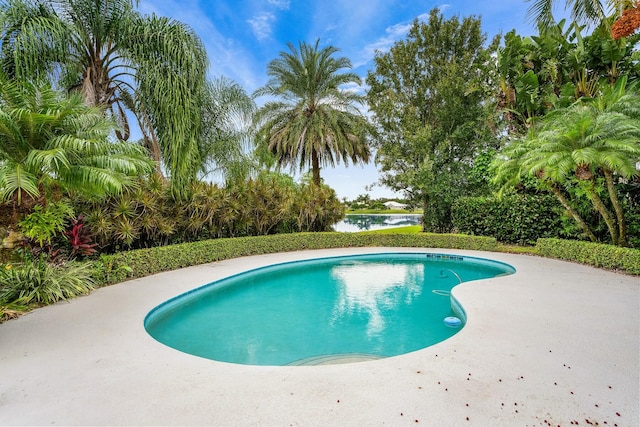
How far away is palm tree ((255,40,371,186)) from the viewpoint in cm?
1509

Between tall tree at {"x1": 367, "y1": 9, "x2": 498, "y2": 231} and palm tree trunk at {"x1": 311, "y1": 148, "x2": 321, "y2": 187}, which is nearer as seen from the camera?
tall tree at {"x1": 367, "y1": 9, "x2": 498, "y2": 231}

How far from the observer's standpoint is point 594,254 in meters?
8.57

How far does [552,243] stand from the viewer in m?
10.3

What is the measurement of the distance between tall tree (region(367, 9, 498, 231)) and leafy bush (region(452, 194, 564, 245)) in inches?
58.9

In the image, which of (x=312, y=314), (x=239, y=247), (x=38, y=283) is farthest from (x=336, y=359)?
(x=239, y=247)

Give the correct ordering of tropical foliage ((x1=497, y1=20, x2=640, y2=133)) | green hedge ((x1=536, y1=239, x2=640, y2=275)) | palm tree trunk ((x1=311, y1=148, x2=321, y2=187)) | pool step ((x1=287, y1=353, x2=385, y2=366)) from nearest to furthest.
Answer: pool step ((x1=287, y1=353, x2=385, y2=366)) → green hedge ((x1=536, y1=239, x2=640, y2=275)) → tropical foliage ((x1=497, y1=20, x2=640, y2=133)) → palm tree trunk ((x1=311, y1=148, x2=321, y2=187))

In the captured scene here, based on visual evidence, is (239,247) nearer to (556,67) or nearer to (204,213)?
(204,213)

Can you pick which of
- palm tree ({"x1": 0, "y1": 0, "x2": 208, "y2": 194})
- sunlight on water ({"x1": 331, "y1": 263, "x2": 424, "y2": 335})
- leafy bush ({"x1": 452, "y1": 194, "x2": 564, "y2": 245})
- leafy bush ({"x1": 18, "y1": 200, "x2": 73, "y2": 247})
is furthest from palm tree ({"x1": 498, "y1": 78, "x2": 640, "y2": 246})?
leafy bush ({"x1": 18, "y1": 200, "x2": 73, "y2": 247})

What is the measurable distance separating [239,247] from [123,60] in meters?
6.77

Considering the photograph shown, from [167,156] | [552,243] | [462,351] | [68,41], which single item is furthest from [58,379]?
[552,243]

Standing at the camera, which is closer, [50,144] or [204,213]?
[50,144]

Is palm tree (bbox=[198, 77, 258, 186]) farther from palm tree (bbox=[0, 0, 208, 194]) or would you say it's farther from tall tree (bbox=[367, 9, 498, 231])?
tall tree (bbox=[367, 9, 498, 231])

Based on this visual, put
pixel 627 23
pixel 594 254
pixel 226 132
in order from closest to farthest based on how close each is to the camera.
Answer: pixel 627 23 → pixel 594 254 → pixel 226 132

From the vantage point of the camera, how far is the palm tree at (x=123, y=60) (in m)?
7.21
